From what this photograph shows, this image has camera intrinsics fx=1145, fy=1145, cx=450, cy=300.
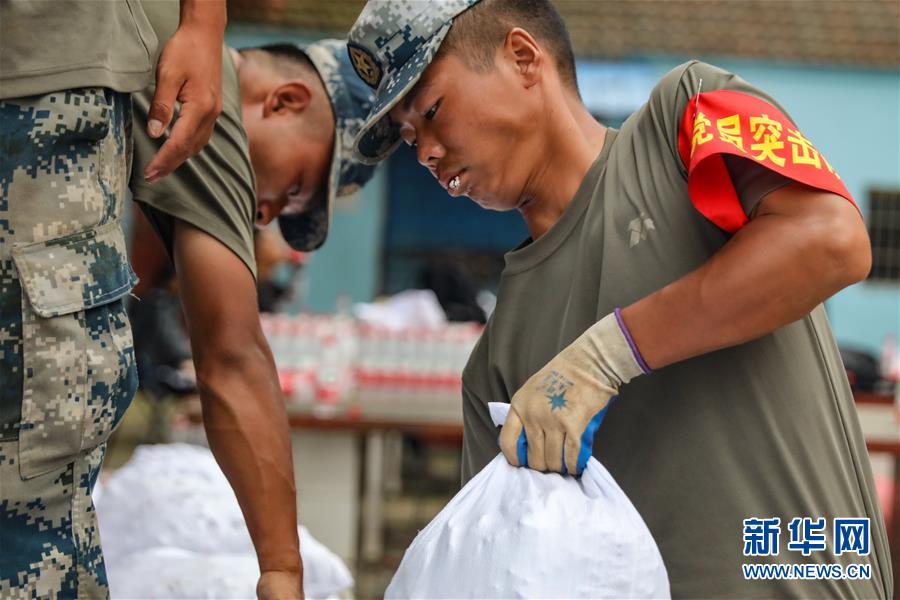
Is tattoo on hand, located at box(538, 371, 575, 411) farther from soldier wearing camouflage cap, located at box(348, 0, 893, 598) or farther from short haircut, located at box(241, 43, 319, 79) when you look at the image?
short haircut, located at box(241, 43, 319, 79)

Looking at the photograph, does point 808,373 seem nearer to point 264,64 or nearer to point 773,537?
point 773,537

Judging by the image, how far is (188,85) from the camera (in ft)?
6.46

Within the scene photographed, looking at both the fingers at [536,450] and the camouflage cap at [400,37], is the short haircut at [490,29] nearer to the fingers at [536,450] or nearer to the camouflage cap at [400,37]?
the camouflage cap at [400,37]

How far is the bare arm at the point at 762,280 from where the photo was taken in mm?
1609

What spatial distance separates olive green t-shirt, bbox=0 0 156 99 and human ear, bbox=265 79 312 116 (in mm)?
964

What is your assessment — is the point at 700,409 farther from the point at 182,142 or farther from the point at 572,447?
the point at 182,142

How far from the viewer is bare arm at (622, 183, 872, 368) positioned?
1.61 meters

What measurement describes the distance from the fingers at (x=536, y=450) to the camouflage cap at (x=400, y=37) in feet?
2.00

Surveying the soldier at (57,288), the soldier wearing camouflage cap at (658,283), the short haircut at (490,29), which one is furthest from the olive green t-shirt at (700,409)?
the soldier at (57,288)

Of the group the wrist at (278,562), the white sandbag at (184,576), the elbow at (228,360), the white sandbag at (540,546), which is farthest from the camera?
the white sandbag at (184,576)

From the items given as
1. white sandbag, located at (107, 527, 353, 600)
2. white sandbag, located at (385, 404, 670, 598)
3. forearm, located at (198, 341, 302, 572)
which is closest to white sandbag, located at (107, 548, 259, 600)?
white sandbag, located at (107, 527, 353, 600)

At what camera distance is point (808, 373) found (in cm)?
183

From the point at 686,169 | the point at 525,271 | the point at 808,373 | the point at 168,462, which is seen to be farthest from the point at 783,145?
the point at 168,462

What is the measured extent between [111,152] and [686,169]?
0.93 metres
